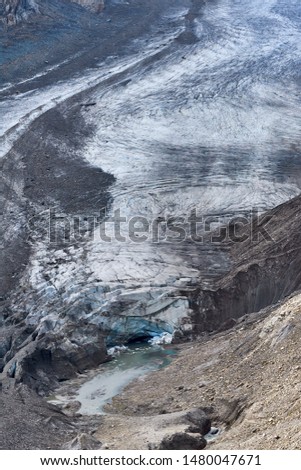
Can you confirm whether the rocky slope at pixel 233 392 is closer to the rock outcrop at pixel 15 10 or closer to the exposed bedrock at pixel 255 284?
the exposed bedrock at pixel 255 284

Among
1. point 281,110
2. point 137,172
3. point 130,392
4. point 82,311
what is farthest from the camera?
point 281,110

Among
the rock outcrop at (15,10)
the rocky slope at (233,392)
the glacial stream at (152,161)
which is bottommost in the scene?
the glacial stream at (152,161)

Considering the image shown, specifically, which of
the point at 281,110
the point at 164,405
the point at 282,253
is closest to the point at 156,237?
the point at 282,253

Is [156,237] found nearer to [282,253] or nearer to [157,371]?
[282,253]

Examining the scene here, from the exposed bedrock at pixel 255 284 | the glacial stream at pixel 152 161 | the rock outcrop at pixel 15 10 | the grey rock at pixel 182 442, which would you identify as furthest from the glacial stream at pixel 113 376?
the rock outcrop at pixel 15 10

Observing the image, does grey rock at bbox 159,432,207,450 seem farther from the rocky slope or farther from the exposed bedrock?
the exposed bedrock

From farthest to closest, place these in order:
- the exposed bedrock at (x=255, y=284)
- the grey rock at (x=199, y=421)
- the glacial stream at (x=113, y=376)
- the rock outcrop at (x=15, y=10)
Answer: the rock outcrop at (x=15, y=10) < the exposed bedrock at (x=255, y=284) < the glacial stream at (x=113, y=376) < the grey rock at (x=199, y=421)

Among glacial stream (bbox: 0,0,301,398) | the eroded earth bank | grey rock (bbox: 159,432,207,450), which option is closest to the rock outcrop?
the eroded earth bank

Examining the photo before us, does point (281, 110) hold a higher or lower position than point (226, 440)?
lower
